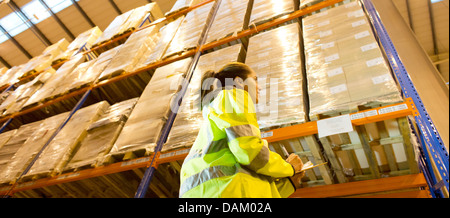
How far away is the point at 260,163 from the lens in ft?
4.67

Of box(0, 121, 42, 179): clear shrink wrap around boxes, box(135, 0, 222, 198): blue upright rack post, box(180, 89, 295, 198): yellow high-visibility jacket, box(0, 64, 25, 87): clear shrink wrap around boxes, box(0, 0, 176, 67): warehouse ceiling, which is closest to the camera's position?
box(180, 89, 295, 198): yellow high-visibility jacket

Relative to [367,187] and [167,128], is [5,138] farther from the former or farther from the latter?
[367,187]

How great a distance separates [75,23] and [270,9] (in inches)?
350

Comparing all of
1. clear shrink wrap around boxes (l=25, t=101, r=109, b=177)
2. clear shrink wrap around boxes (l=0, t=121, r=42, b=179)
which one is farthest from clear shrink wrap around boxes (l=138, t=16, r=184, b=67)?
clear shrink wrap around boxes (l=0, t=121, r=42, b=179)

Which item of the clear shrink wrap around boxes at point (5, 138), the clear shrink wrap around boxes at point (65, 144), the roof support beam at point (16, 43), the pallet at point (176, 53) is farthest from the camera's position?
the roof support beam at point (16, 43)

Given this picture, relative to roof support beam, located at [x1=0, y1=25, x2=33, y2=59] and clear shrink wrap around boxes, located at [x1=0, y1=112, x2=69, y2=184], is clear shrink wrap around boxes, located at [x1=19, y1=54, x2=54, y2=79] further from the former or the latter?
roof support beam, located at [x1=0, y1=25, x2=33, y2=59]

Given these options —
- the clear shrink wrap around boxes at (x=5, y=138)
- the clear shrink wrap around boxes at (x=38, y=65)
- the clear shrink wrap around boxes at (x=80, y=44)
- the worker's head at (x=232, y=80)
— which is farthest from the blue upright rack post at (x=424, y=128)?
the clear shrink wrap around boxes at (x=38, y=65)

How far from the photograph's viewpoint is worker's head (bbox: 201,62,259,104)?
69.6 inches

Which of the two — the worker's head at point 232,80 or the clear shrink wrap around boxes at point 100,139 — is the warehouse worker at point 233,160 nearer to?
the worker's head at point 232,80

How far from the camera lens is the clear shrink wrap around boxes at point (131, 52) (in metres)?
4.12

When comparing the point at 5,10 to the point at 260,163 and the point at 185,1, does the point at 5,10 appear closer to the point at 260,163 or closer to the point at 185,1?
the point at 185,1

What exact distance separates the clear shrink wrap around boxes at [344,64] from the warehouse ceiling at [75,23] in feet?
21.3

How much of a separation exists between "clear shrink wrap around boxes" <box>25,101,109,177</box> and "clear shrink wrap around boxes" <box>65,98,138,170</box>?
0.13 m

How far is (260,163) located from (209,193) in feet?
1.00
